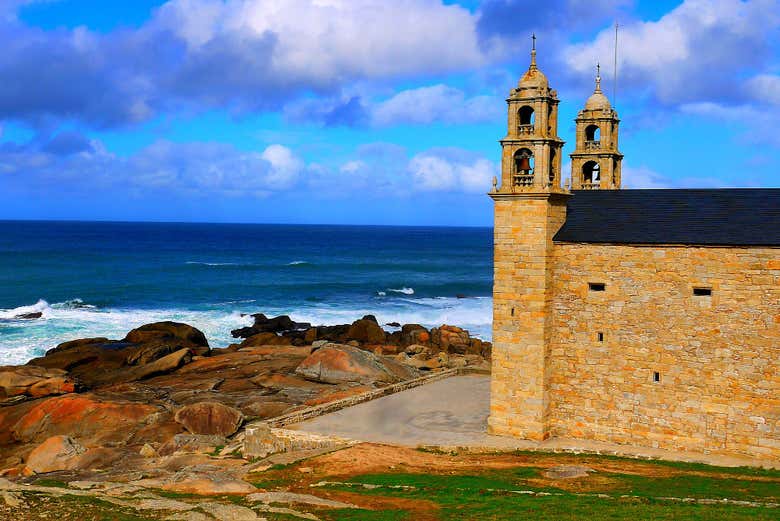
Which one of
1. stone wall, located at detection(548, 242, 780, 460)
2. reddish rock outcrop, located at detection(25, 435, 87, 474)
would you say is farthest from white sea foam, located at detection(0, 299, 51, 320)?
stone wall, located at detection(548, 242, 780, 460)

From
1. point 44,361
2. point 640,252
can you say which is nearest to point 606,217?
point 640,252

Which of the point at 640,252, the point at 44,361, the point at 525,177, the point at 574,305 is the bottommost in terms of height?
the point at 44,361

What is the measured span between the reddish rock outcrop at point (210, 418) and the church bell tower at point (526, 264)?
966 cm

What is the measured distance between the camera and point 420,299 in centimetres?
8406

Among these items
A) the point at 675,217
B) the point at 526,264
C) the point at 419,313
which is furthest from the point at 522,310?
the point at 419,313

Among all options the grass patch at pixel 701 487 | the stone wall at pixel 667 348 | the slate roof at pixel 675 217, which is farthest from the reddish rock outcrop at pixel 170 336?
the grass patch at pixel 701 487

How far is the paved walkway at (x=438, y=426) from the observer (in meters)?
25.2

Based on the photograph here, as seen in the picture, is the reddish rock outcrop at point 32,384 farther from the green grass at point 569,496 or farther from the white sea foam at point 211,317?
the green grass at point 569,496

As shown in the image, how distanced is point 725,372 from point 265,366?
23.0 m

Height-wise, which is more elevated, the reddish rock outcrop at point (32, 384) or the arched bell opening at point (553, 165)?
the arched bell opening at point (553, 165)

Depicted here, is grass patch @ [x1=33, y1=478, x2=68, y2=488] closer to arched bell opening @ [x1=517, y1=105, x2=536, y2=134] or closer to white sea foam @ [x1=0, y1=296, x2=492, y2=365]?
arched bell opening @ [x1=517, y1=105, x2=536, y2=134]

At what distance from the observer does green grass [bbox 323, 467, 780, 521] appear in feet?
A: 56.4

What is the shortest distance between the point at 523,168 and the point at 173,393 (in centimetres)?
1886

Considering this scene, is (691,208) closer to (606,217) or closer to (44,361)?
(606,217)
